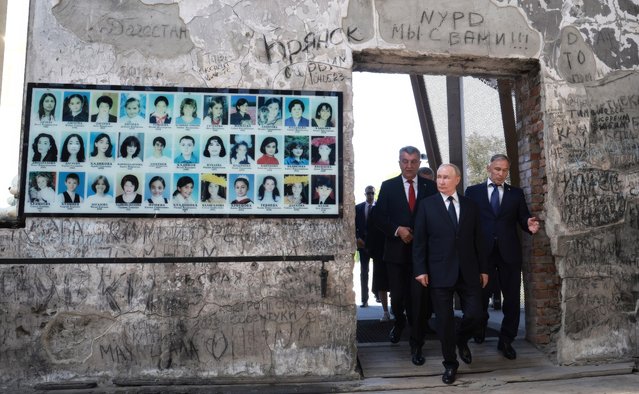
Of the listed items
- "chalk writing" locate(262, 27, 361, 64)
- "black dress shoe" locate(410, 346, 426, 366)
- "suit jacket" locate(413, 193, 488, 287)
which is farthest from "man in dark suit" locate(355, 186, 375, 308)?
"chalk writing" locate(262, 27, 361, 64)

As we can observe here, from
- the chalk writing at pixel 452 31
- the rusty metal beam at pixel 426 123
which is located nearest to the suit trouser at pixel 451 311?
the chalk writing at pixel 452 31

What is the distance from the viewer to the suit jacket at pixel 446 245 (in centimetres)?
403

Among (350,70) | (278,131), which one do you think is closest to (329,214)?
(278,131)

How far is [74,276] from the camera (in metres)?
4.04

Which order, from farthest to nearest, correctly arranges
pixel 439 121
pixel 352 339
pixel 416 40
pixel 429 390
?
pixel 439 121, pixel 416 40, pixel 352 339, pixel 429 390

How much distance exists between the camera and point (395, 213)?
4.92 meters

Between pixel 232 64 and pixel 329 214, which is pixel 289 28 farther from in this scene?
pixel 329 214

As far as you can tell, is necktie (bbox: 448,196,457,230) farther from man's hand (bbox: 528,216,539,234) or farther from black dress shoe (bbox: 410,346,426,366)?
black dress shoe (bbox: 410,346,426,366)

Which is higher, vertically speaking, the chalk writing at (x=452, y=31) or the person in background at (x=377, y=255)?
the chalk writing at (x=452, y=31)

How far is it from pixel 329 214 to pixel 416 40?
189 cm

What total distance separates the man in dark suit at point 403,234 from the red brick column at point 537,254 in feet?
3.40

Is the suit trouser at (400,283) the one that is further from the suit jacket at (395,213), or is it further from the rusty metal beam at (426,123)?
the rusty metal beam at (426,123)

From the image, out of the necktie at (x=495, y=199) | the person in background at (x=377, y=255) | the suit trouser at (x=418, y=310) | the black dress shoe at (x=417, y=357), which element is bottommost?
the black dress shoe at (x=417, y=357)

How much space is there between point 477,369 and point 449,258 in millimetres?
1157
